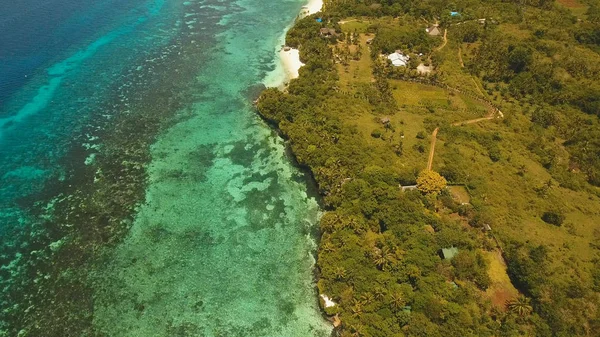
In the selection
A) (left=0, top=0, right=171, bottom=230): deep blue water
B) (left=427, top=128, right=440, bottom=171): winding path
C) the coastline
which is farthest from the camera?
(left=0, top=0, right=171, bottom=230): deep blue water

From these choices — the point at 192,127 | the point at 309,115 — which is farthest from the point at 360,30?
the point at 192,127

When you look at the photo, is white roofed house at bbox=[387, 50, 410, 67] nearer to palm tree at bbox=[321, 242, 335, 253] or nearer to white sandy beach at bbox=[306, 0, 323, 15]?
white sandy beach at bbox=[306, 0, 323, 15]

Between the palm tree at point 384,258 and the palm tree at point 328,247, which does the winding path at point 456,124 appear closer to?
the palm tree at point 384,258

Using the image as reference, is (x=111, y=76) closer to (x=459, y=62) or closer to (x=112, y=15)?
(x=112, y=15)

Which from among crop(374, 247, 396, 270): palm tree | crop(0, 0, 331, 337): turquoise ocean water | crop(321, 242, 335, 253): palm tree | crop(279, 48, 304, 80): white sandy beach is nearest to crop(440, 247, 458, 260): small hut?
crop(374, 247, 396, 270): palm tree

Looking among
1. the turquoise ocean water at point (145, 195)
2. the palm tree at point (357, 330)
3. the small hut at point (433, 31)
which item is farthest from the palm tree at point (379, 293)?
the small hut at point (433, 31)

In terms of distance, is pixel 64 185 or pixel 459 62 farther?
pixel 459 62
